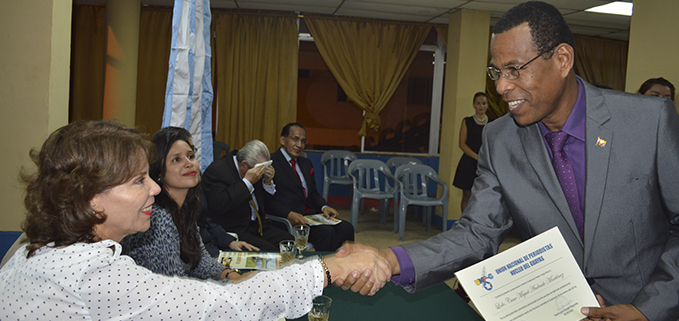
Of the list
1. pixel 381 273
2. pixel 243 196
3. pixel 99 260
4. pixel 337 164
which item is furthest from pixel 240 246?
pixel 337 164

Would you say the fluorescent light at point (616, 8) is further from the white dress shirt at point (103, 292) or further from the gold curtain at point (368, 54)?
the white dress shirt at point (103, 292)

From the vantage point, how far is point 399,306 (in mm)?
1766

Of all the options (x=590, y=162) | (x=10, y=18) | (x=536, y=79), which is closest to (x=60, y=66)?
(x=10, y=18)

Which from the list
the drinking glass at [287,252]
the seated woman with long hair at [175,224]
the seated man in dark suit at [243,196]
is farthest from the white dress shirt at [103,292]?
the seated man in dark suit at [243,196]

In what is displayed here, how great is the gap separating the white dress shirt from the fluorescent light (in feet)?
20.8

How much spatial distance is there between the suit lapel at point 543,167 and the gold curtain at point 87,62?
713cm

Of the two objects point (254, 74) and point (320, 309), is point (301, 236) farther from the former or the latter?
point (254, 74)

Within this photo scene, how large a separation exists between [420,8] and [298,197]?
12.2 feet

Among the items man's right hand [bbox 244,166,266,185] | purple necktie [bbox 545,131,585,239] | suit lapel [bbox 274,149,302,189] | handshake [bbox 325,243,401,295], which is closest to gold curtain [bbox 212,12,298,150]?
suit lapel [bbox 274,149,302,189]

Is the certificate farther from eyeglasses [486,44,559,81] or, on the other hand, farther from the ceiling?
the ceiling

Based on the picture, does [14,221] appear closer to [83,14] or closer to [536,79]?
[536,79]

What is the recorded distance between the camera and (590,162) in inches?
53.8

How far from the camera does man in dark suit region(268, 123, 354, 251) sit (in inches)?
156

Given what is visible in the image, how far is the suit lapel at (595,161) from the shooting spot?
1.34 m
